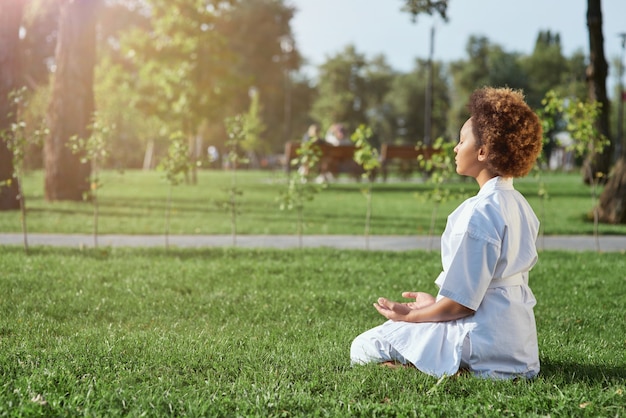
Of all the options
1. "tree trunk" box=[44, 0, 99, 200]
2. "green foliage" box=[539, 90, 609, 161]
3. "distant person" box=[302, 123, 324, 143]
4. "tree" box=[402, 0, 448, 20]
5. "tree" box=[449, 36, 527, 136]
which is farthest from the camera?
"tree" box=[449, 36, 527, 136]

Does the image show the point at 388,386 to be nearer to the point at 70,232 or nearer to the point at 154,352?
the point at 154,352

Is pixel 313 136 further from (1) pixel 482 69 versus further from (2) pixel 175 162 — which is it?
(1) pixel 482 69

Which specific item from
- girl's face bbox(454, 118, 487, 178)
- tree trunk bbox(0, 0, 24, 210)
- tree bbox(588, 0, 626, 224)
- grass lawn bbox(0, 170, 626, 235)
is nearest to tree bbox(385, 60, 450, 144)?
grass lawn bbox(0, 170, 626, 235)

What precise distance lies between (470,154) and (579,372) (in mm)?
1488

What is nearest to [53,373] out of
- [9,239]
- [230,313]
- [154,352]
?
[154,352]

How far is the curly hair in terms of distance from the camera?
A: 385cm

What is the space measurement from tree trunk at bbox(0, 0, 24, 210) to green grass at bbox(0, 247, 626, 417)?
533 cm

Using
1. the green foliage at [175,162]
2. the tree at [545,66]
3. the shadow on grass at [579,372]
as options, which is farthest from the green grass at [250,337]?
the tree at [545,66]

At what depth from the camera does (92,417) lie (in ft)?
11.5

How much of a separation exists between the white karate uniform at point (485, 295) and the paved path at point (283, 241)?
5.81m

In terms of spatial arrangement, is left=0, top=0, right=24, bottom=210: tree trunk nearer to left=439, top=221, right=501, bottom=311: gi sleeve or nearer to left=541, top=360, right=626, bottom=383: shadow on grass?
left=541, top=360, right=626, bottom=383: shadow on grass

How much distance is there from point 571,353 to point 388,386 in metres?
1.55

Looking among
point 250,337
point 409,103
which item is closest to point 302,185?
point 250,337

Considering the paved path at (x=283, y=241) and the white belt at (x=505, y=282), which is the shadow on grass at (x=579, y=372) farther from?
the paved path at (x=283, y=241)
